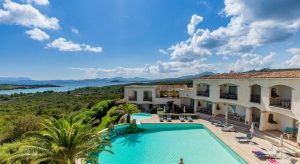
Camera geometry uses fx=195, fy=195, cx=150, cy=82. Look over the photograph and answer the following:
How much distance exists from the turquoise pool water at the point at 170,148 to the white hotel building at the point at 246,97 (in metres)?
5.72

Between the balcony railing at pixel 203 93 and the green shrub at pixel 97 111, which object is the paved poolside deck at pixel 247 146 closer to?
the balcony railing at pixel 203 93

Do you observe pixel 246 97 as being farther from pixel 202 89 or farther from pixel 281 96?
pixel 202 89

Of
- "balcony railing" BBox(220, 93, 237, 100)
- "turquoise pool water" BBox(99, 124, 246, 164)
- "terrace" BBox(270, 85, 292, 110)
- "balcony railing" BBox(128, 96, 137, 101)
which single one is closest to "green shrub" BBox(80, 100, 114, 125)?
"balcony railing" BBox(128, 96, 137, 101)

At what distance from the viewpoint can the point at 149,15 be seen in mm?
27000

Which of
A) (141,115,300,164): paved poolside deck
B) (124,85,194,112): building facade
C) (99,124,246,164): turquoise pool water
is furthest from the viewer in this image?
(124,85,194,112): building facade

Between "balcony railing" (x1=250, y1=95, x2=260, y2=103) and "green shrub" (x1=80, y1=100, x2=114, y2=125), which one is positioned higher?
"balcony railing" (x1=250, y1=95, x2=260, y2=103)

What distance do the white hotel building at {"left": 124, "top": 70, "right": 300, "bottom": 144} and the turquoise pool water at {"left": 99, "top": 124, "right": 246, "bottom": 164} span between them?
572 cm

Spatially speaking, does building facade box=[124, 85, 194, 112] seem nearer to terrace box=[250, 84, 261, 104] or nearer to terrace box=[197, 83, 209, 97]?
terrace box=[197, 83, 209, 97]

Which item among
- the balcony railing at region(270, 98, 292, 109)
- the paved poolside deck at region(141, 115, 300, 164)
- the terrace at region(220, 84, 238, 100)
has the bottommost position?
the paved poolside deck at region(141, 115, 300, 164)

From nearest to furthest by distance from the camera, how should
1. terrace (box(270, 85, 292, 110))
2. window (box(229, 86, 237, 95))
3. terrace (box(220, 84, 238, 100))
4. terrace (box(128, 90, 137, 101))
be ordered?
1. terrace (box(270, 85, 292, 110))
2. terrace (box(220, 84, 238, 100))
3. window (box(229, 86, 237, 95))
4. terrace (box(128, 90, 137, 101))

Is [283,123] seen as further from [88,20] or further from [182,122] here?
[88,20]

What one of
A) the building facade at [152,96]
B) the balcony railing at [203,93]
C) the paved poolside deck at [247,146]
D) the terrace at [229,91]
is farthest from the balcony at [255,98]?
the building facade at [152,96]

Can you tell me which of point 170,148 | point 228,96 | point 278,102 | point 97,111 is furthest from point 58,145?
point 228,96

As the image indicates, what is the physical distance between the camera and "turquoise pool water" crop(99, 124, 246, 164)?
15.2 m
